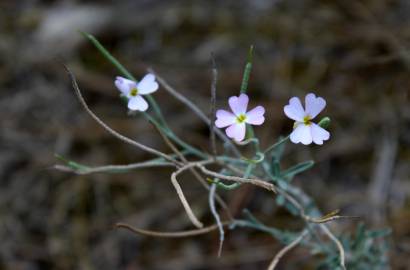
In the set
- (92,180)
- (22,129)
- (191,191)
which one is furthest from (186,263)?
(22,129)

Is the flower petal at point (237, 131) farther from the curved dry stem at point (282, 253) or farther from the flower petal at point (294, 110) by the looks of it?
the curved dry stem at point (282, 253)

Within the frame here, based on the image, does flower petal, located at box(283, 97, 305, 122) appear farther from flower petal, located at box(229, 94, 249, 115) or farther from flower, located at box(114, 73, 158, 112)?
flower, located at box(114, 73, 158, 112)

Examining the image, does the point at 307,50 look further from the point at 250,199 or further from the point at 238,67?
the point at 250,199

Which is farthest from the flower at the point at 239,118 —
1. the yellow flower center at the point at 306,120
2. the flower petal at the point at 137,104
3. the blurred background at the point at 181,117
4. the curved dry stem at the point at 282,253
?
the blurred background at the point at 181,117

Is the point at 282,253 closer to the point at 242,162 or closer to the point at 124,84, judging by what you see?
the point at 242,162

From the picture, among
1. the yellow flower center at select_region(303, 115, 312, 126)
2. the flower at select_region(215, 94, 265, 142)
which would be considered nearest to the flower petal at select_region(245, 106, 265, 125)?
the flower at select_region(215, 94, 265, 142)
